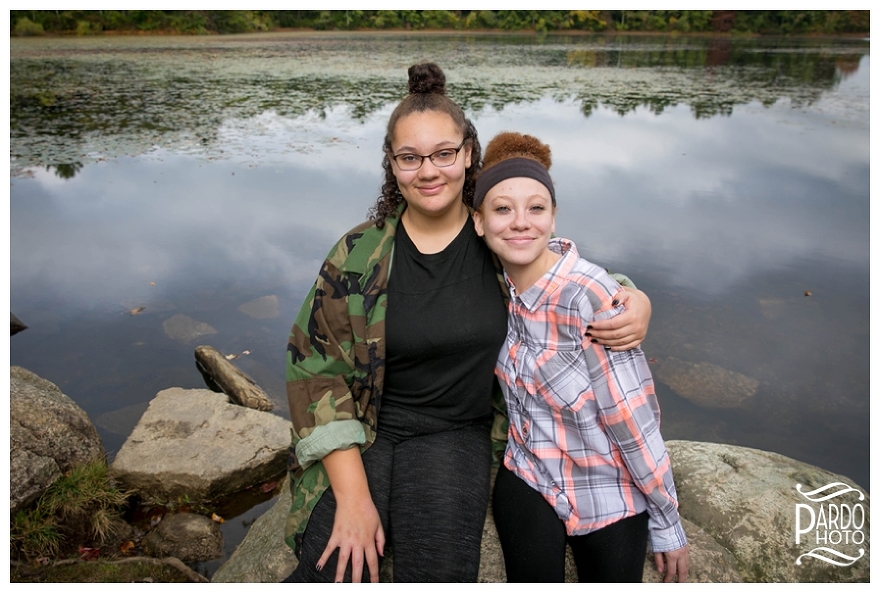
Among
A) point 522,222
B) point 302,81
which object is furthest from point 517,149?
point 302,81

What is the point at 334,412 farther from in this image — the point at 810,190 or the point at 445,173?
the point at 810,190

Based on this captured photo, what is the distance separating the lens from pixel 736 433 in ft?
13.8

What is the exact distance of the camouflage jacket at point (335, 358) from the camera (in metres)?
2.19

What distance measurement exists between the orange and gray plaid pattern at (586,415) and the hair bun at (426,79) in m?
0.77

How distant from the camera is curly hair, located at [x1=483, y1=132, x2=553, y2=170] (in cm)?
218

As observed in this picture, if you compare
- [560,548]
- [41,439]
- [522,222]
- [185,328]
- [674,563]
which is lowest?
[185,328]

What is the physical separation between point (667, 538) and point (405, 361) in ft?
3.49

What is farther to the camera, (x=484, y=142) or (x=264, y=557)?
(x=484, y=142)

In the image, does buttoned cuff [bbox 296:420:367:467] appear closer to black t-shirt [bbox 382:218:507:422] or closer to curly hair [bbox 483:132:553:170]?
black t-shirt [bbox 382:218:507:422]

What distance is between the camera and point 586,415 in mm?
2018

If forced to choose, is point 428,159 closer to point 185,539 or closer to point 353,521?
point 353,521

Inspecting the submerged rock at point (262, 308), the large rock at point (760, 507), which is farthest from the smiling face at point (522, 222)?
the submerged rock at point (262, 308)

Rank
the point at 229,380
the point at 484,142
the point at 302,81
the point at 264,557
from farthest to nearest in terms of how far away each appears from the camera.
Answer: the point at 302,81, the point at 484,142, the point at 229,380, the point at 264,557

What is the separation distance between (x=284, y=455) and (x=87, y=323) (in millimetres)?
2651
